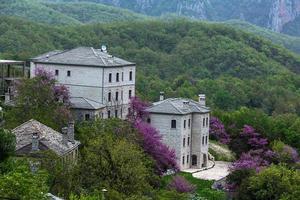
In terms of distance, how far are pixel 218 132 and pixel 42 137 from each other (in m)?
24.7

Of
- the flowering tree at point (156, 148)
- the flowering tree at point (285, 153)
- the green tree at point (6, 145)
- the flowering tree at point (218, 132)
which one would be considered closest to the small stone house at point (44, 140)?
the green tree at point (6, 145)

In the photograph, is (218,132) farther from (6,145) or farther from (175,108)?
(6,145)

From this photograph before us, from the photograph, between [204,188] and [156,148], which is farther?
[156,148]

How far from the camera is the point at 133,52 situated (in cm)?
16525

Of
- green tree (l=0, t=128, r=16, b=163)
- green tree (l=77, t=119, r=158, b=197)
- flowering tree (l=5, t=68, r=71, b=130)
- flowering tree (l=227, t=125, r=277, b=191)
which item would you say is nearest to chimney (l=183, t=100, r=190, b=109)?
flowering tree (l=227, t=125, r=277, b=191)

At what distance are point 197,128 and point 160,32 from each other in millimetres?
116803

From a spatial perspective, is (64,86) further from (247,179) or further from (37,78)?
(247,179)

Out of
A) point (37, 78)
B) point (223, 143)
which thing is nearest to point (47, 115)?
point (37, 78)

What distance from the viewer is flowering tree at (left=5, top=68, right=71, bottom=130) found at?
182 ft

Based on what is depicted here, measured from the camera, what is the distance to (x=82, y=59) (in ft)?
213

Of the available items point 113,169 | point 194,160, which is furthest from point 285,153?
point 113,169

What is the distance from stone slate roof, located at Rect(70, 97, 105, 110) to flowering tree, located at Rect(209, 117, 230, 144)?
12.1 meters

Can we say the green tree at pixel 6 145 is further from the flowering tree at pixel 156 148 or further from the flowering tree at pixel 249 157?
the flowering tree at pixel 249 157

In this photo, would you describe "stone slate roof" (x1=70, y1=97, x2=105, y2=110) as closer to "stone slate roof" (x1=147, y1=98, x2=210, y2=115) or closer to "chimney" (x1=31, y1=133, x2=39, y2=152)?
"stone slate roof" (x1=147, y1=98, x2=210, y2=115)
